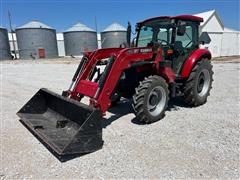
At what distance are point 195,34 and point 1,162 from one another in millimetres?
5233

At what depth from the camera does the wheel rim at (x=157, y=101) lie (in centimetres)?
423

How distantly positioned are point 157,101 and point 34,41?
35139 mm

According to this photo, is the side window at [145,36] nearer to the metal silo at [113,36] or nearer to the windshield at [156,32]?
the windshield at [156,32]

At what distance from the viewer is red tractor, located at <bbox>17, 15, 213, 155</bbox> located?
3.24 metres

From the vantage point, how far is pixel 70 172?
2.71m

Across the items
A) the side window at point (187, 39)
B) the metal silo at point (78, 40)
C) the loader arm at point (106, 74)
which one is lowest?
the loader arm at point (106, 74)

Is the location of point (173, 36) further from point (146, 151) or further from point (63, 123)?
point (63, 123)

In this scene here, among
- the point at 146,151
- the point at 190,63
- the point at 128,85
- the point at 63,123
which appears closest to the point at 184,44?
the point at 190,63

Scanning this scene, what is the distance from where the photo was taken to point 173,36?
4746 millimetres

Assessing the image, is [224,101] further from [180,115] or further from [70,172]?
[70,172]

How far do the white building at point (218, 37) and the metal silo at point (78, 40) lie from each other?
20.7 m

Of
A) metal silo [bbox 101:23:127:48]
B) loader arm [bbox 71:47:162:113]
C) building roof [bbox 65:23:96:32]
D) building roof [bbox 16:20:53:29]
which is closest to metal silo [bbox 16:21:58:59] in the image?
building roof [bbox 16:20:53:29]

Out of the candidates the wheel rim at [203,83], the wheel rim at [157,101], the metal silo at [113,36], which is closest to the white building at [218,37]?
the metal silo at [113,36]

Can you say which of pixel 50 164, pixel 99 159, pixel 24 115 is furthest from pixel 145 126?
pixel 24 115
